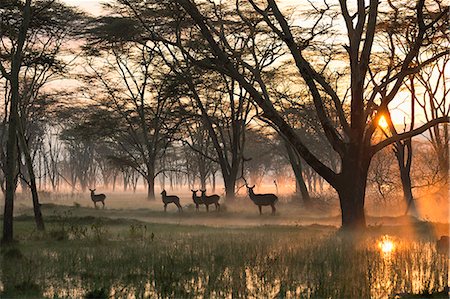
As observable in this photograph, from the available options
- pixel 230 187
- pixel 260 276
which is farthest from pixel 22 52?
pixel 260 276

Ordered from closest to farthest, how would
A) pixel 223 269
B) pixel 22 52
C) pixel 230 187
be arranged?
pixel 223 269 → pixel 22 52 → pixel 230 187

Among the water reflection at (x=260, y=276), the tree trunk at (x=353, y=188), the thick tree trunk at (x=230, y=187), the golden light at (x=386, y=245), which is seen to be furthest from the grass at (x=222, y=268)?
the thick tree trunk at (x=230, y=187)

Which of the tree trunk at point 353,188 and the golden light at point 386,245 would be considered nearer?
the golden light at point 386,245

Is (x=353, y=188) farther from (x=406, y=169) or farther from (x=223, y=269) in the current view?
(x=406, y=169)

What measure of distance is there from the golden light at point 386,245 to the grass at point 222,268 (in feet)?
0.51

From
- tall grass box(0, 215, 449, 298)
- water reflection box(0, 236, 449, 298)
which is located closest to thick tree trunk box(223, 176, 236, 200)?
tall grass box(0, 215, 449, 298)

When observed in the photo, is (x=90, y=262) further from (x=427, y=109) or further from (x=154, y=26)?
(x=427, y=109)

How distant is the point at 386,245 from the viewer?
12.1 metres

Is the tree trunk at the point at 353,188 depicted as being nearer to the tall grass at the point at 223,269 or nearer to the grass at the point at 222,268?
the grass at the point at 222,268

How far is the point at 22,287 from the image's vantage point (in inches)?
294

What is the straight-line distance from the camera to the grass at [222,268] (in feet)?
23.8

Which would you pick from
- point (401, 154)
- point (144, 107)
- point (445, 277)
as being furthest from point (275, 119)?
point (144, 107)

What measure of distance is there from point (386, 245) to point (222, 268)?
15.1ft

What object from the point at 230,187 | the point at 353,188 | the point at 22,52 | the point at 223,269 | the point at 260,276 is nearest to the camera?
the point at 260,276
